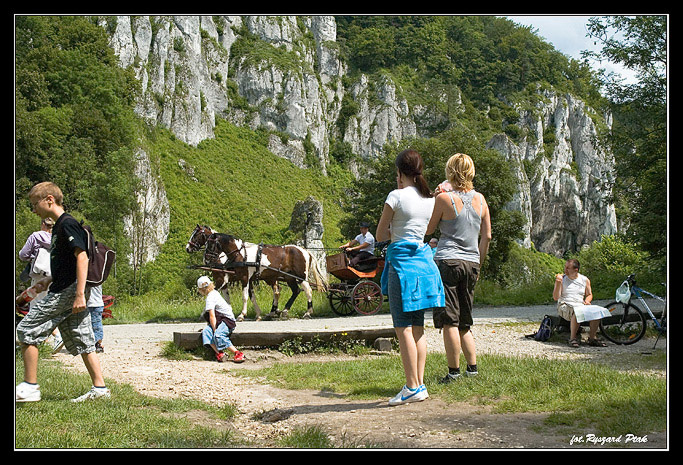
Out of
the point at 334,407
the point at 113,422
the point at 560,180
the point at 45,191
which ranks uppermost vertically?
the point at 560,180

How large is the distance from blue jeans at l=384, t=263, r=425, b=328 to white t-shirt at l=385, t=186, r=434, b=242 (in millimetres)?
323

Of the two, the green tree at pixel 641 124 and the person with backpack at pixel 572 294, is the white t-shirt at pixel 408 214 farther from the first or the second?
the green tree at pixel 641 124

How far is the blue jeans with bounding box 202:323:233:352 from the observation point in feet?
28.7

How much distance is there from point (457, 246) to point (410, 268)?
740 mm

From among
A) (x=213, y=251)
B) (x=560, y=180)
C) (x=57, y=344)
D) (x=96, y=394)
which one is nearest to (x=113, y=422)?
(x=96, y=394)

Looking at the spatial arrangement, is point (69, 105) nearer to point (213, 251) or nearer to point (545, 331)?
point (213, 251)

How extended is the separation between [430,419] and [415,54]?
108m

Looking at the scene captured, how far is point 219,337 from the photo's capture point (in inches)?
344

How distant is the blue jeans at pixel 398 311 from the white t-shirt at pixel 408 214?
323 mm

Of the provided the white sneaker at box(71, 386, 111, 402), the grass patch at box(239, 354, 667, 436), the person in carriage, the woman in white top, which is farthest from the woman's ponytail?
the person in carriage

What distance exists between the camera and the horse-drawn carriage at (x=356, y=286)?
15.3 metres

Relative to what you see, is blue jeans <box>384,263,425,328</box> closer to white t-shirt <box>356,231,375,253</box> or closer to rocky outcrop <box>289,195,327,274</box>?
white t-shirt <box>356,231,375,253</box>

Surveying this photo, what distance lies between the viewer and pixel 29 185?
120 feet

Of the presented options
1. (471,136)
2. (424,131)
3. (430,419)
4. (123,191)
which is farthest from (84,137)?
(424,131)
